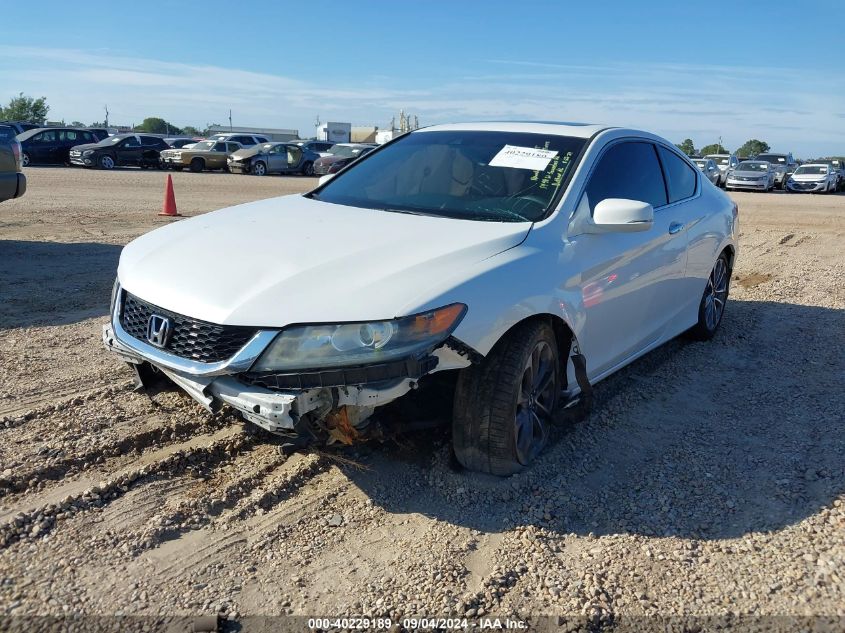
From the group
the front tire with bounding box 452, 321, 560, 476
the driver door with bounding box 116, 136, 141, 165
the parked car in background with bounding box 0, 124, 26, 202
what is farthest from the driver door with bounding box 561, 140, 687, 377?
the driver door with bounding box 116, 136, 141, 165

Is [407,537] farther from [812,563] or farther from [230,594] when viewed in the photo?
[812,563]

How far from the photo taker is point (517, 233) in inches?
138

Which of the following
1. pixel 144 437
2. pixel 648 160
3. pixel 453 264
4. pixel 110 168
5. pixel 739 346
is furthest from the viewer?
pixel 110 168

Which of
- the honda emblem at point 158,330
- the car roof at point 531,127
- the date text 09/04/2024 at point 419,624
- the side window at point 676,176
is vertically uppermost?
the car roof at point 531,127

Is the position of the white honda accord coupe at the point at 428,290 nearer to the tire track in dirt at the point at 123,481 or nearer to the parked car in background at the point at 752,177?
the tire track in dirt at the point at 123,481

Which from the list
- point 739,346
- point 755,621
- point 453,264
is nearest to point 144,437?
point 453,264

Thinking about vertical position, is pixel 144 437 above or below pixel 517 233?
below

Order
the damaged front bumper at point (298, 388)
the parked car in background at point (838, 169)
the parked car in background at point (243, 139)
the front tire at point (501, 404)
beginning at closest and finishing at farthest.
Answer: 1. the damaged front bumper at point (298, 388)
2. the front tire at point (501, 404)
3. the parked car in background at point (838, 169)
4. the parked car in background at point (243, 139)

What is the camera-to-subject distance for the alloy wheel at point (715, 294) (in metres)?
5.85

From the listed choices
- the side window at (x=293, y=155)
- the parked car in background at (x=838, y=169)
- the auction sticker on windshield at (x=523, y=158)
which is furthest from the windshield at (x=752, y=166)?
the auction sticker on windshield at (x=523, y=158)

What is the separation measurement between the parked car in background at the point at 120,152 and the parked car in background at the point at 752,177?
23881 millimetres

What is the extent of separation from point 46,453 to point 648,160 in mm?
3931

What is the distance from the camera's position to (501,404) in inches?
128

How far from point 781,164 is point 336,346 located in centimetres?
3601
